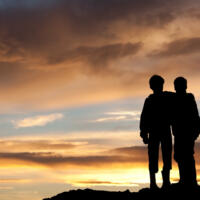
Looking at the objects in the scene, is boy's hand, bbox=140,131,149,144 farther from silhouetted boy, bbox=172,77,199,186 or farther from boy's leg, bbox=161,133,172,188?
silhouetted boy, bbox=172,77,199,186

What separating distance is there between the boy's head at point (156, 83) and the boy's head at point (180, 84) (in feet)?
1.58

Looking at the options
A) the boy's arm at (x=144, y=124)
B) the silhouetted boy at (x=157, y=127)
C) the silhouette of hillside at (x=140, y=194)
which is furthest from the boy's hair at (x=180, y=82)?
the silhouette of hillside at (x=140, y=194)

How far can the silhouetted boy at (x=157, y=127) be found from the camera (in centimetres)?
1462

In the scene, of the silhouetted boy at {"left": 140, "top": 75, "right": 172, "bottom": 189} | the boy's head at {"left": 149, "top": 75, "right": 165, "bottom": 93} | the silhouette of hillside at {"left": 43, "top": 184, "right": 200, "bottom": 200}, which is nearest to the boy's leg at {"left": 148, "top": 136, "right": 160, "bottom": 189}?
the silhouetted boy at {"left": 140, "top": 75, "right": 172, "bottom": 189}

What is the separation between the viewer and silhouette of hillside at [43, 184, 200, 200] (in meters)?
14.3

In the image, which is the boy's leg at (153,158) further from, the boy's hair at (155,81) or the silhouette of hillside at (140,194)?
the boy's hair at (155,81)

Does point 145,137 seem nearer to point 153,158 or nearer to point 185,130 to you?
point 153,158

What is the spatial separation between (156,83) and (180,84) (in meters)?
0.84

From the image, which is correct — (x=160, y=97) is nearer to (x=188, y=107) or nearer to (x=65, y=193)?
(x=188, y=107)

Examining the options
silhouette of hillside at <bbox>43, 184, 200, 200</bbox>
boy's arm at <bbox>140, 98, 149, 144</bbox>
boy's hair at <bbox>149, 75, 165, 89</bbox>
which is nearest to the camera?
silhouette of hillside at <bbox>43, 184, 200, 200</bbox>

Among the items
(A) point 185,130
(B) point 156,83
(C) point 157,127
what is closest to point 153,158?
(C) point 157,127

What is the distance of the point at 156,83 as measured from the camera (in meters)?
14.6

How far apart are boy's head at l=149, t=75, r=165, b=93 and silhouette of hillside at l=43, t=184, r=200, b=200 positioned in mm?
3311

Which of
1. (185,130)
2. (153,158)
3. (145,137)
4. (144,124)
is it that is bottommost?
(153,158)
